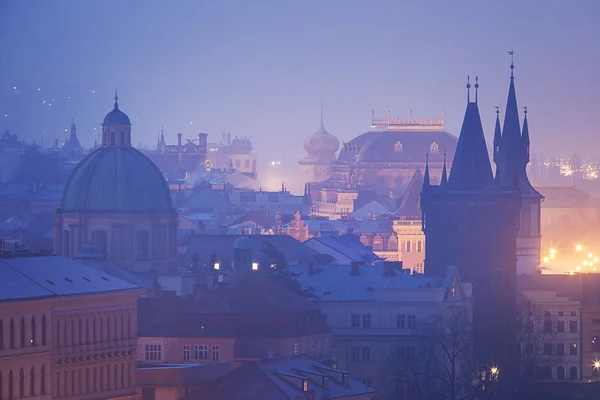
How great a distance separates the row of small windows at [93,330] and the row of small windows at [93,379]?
2.80 feet

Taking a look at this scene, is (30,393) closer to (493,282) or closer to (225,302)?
(225,302)

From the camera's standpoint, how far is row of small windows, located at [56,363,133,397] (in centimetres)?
8590

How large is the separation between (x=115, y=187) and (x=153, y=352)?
30.1 m

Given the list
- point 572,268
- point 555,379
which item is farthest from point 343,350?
point 572,268

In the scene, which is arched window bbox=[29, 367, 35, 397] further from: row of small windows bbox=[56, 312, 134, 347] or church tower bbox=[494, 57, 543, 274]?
church tower bbox=[494, 57, 543, 274]

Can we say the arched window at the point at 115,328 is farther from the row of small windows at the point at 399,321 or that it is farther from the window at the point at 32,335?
the row of small windows at the point at 399,321

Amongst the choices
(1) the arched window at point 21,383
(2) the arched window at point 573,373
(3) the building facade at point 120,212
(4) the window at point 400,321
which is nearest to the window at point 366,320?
(4) the window at point 400,321

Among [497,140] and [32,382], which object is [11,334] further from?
[497,140]

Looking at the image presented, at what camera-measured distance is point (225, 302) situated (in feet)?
354

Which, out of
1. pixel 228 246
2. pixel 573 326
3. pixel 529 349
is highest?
pixel 228 246

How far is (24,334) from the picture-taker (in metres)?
83.6

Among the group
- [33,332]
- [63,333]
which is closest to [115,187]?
[63,333]

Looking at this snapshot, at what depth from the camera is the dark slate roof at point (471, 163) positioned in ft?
481

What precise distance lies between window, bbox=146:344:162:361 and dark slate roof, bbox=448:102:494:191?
44880 millimetres
